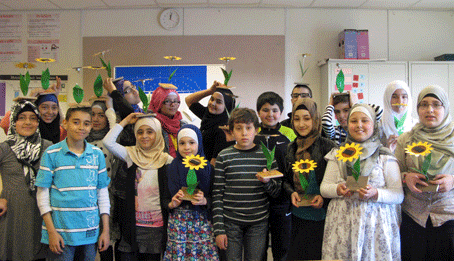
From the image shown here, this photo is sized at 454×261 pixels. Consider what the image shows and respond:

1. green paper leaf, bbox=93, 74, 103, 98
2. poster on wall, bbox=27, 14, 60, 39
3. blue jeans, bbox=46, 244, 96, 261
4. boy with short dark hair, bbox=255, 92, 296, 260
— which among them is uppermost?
poster on wall, bbox=27, 14, 60, 39

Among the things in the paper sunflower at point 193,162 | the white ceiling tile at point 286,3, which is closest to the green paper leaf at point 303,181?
the paper sunflower at point 193,162

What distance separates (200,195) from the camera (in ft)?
5.86

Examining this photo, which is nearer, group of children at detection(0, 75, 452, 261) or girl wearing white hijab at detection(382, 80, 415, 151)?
group of children at detection(0, 75, 452, 261)

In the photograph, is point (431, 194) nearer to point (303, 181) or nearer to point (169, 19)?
point (303, 181)

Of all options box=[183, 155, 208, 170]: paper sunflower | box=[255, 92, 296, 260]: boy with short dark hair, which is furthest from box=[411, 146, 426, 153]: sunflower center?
box=[183, 155, 208, 170]: paper sunflower

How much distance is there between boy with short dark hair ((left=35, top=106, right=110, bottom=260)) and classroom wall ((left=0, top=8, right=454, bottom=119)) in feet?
9.61

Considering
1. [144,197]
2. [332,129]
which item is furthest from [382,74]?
[144,197]

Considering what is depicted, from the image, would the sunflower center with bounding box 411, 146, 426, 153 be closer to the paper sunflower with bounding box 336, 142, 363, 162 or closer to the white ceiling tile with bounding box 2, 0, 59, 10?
the paper sunflower with bounding box 336, 142, 363, 162

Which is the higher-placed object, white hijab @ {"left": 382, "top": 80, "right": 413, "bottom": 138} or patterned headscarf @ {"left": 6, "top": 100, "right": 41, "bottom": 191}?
white hijab @ {"left": 382, "top": 80, "right": 413, "bottom": 138}

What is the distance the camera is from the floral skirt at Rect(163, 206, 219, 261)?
1.85 metres

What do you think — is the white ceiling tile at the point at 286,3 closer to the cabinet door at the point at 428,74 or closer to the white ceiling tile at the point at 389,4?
the white ceiling tile at the point at 389,4

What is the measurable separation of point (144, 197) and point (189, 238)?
0.39m

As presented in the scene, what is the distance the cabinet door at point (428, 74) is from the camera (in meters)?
4.38

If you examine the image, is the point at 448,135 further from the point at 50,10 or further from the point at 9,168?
the point at 50,10
